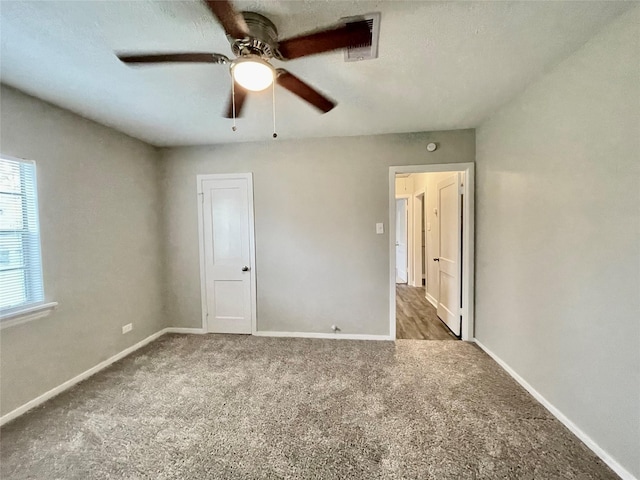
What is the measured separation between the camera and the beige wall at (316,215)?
3174 millimetres

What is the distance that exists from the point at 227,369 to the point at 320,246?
165cm

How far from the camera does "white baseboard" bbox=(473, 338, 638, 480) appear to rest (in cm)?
143

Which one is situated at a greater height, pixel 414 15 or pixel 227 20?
pixel 414 15

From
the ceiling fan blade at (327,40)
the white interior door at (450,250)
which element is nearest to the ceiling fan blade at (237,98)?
the ceiling fan blade at (327,40)

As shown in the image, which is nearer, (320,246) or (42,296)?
(42,296)

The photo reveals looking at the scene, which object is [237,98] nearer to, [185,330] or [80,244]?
[80,244]

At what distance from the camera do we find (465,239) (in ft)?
10.1

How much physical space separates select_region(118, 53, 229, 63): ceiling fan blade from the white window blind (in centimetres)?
154

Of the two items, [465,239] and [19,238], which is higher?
[19,238]

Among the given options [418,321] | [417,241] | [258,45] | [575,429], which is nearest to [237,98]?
[258,45]

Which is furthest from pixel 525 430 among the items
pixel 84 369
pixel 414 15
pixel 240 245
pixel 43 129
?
pixel 43 129

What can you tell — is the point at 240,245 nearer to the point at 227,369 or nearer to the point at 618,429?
the point at 227,369

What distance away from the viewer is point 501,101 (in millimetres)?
2350

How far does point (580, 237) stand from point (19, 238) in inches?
155
